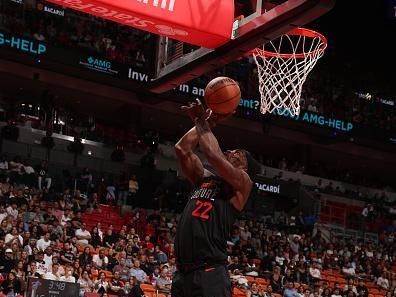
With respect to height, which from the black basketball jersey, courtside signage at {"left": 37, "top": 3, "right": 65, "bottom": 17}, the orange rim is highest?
courtside signage at {"left": 37, "top": 3, "right": 65, "bottom": 17}

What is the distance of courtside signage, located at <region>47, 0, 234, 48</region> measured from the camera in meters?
6.96

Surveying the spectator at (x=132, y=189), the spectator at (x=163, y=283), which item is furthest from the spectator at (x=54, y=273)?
the spectator at (x=132, y=189)

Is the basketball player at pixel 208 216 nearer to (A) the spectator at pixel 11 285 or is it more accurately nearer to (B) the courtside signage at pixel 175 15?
(B) the courtside signage at pixel 175 15

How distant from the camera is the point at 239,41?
762 cm

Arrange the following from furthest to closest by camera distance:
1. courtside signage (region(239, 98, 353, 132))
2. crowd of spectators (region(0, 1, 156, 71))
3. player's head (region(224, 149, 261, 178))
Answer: courtside signage (region(239, 98, 353, 132)) → crowd of spectators (region(0, 1, 156, 71)) → player's head (region(224, 149, 261, 178))

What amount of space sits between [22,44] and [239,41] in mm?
10311

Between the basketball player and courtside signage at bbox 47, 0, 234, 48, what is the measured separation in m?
3.40

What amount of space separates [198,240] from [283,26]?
13.3ft

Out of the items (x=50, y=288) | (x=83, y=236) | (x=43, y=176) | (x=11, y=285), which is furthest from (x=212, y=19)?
(x=43, y=176)

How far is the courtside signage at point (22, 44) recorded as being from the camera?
16.4 meters

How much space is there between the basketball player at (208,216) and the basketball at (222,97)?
0.33 feet

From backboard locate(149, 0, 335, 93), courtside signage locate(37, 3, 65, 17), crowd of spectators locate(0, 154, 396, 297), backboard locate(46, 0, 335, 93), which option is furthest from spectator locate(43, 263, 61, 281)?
courtside signage locate(37, 3, 65, 17)

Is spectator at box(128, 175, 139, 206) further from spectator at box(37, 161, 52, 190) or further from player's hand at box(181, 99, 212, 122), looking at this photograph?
player's hand at box(181, 99, 212, 122)

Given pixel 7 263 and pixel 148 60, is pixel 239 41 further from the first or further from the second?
pixel 148 60
